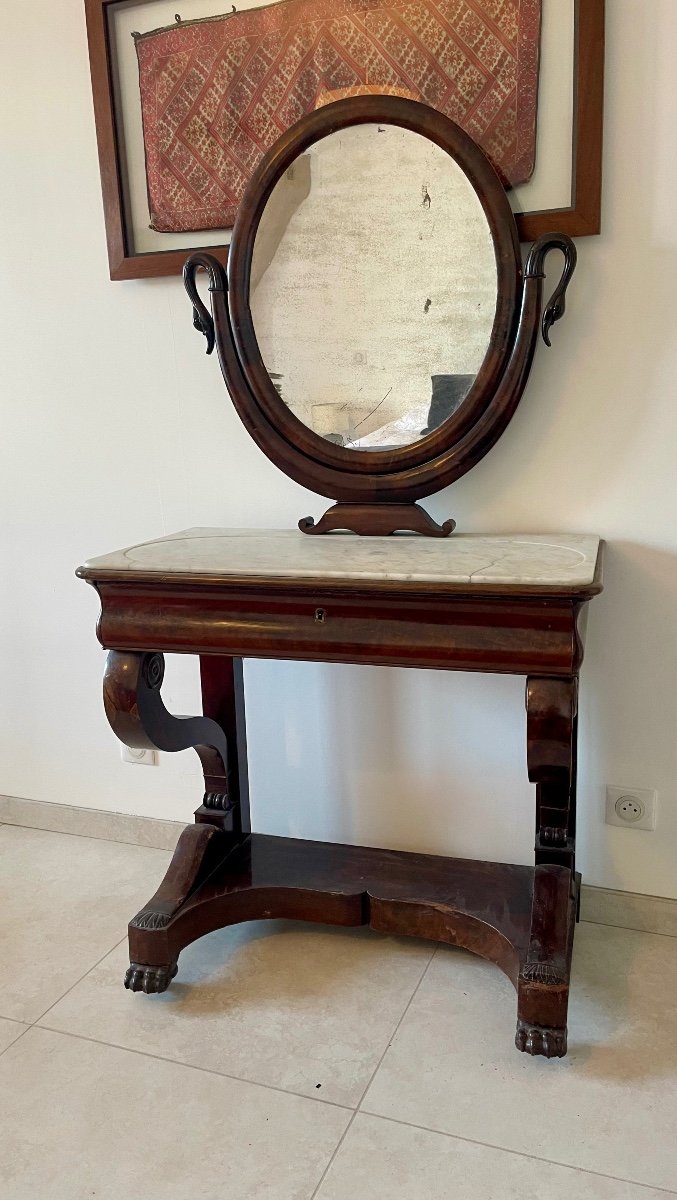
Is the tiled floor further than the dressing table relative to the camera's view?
No

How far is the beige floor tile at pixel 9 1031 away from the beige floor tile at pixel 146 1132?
0.04 metres

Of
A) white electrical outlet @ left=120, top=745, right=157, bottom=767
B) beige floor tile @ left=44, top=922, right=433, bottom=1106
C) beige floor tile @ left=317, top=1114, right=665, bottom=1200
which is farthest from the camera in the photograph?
white electrical outlet @ left=120, top=745, right=157, bottom=767

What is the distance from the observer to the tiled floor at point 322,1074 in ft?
4.16

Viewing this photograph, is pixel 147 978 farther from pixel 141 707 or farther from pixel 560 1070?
pixel 560 1070

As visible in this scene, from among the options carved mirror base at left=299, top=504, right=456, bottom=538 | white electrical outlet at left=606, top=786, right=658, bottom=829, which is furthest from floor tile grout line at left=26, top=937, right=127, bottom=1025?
white electrical outlet at left=606, top=786, right=658, bottom=829

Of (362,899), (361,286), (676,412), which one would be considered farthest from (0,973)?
(676,412)

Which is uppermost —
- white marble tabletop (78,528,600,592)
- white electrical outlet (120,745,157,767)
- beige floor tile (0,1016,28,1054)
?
white marble tabletop (78,528,600,592)

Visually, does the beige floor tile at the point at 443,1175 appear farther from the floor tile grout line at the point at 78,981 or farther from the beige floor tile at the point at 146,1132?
the floor tile grout line at the point at 78,981

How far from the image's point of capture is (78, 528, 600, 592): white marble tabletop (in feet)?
4.50

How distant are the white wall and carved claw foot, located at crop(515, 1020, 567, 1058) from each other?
0.46 metres

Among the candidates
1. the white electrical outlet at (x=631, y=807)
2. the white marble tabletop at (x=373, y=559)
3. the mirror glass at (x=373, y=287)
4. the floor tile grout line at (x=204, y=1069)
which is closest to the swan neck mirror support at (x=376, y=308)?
the mirror glass at (x=373, y=287)

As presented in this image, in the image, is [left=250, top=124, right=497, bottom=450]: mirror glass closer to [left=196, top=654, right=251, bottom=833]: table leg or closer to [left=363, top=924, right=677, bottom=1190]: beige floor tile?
[left=196, top=654, right=251, bottom=833]: table leg

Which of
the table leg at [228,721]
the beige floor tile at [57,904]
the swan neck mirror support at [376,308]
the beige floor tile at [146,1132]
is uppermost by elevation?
the swan neck mirror support at [376,308]

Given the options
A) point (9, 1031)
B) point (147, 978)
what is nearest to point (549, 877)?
point (147, 978)
